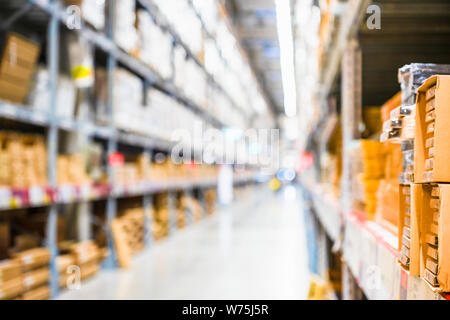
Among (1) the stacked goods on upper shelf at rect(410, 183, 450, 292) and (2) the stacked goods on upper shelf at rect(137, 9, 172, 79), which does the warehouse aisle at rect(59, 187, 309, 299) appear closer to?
(1) the stacked goods on upper shelf at rect(410, 183, 450, 292)

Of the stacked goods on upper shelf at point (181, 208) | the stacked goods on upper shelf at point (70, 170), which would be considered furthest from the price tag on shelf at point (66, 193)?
the stacked goods on upper shelf at point (181, 208)

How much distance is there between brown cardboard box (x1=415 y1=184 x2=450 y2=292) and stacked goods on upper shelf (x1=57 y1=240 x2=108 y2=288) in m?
3.27

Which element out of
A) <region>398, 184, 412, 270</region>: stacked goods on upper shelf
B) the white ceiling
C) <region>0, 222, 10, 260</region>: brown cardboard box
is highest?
the white ceiling

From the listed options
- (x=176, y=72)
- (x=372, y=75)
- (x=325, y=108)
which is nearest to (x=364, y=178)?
(x=372, y=75)

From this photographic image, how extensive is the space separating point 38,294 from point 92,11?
2.50 m

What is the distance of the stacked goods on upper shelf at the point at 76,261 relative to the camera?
3.60 metres

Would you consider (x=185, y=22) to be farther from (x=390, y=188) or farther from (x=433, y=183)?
(x=433, y=183)

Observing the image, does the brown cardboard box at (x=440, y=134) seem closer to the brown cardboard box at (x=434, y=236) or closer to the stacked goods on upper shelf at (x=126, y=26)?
the brown cardboard box at (x=434, y=236)

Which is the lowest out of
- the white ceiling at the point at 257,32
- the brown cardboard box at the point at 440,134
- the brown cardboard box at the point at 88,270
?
Result: the brown cardboard box at the point at 88,270

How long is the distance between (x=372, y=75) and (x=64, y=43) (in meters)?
2.95

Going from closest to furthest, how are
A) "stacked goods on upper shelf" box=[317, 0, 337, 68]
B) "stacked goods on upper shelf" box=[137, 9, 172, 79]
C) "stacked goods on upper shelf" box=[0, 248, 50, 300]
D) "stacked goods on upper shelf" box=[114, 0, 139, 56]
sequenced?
"stacked goods on upper shelf" box=[317, 0, 337, 68] → "stacked goods on upper shelf" box=[0, 248, 50, 300] → "stacked goods on upper shelf" box=[114, 0, 139, 56] → "stacked goods on upper shelf" box=[137, 9, 172, 79]

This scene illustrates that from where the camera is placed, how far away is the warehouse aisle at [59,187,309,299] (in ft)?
11.5

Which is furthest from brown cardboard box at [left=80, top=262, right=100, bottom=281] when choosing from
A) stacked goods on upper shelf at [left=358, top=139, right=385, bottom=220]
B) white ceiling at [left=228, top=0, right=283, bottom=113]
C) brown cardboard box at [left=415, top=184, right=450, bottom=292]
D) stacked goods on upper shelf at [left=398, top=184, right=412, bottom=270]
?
brown cardboard box at [left=415, top=184, right=450, bottom=292]

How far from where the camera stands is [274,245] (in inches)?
233
